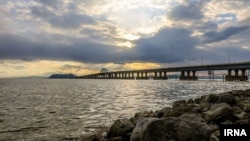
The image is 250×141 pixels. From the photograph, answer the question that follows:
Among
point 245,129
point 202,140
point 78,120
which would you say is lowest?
point 78,120

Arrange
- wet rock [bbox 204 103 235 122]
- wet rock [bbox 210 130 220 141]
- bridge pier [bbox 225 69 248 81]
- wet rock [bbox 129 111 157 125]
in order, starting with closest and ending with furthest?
wet rock [bbox 210 130 220 141], wet rock [bbox 204 103 235 122], wet rock [bbox 129 111 157 125], bridge pier [bbox 225 69 248 81]

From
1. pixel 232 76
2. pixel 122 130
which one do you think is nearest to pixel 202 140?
pixel 122 130

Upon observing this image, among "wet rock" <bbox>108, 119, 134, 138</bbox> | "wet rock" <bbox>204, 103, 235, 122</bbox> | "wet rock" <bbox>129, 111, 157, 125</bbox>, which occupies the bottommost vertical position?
"wet rock" <bbox>129, 111, 157, 125</bbox>

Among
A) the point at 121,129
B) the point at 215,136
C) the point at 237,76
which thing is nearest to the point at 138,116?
the point at 121,129

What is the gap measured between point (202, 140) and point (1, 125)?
16.0 meters

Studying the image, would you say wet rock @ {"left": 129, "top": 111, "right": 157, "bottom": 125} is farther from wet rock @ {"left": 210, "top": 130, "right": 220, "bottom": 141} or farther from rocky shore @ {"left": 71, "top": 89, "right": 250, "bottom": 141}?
wet rock @ {"left": 210, "top": 130, "right": 220, "bottom": 141}

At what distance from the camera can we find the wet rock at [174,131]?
864 centimetres

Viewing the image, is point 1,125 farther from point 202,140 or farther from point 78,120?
point 202,140

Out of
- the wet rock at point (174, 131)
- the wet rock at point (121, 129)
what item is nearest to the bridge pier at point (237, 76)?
the wet rock at point (121, 129)

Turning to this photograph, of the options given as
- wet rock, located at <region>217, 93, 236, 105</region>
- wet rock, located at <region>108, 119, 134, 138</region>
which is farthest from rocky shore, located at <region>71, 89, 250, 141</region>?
wet rock, located at <region>217, 93, 236, 105</region>

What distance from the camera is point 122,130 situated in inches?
499

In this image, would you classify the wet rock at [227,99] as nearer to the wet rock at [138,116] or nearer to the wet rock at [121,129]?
the wet rock at [138,116]

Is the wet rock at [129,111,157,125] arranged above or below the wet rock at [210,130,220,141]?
below

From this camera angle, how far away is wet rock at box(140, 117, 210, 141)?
864cm
